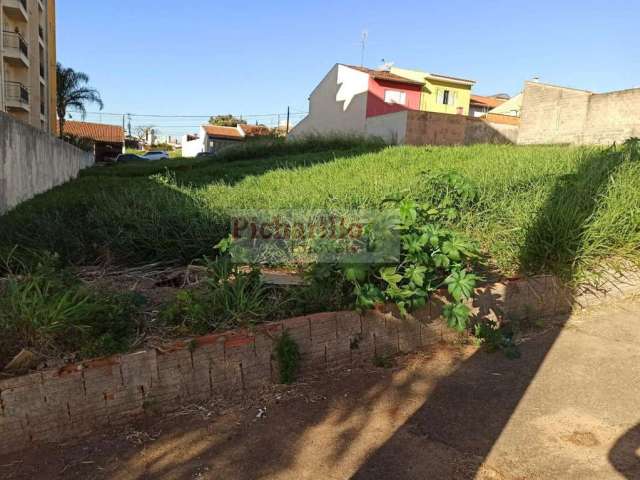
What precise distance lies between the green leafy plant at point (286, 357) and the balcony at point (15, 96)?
79.8 ft

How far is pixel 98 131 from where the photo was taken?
4872 cm

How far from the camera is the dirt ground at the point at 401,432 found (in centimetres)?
177

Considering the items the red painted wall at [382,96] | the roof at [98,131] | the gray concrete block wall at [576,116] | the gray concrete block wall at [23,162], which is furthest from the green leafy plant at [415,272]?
the roof at [98,131]

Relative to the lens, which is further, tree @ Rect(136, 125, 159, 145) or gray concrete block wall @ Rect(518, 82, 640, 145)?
tree @ Rect(136, 125, 159, 145)

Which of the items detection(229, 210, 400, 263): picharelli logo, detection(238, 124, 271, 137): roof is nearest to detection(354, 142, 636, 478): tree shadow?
detection(229, 210, 400, 263): picharelli logo

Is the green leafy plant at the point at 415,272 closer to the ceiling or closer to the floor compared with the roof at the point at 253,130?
closer to the floor

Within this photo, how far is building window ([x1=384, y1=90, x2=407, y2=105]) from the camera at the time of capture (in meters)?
28.1

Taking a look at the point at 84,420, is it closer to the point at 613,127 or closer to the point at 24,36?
the point at 613,127

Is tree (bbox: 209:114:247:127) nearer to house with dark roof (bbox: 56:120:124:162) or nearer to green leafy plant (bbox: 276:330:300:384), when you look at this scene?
house with dark roof (bbox: 56:120:124:162)

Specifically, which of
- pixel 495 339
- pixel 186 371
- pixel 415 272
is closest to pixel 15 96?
pixel 186 371

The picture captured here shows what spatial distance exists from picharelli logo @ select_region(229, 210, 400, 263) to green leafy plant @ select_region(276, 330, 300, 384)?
0.59m

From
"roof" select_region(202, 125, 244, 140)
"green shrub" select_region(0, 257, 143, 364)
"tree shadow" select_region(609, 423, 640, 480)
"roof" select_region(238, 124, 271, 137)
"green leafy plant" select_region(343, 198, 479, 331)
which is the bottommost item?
"tree shadow" select_region(609, 423, 640, 480)

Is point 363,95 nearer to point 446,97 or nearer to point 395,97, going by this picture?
point 395,97

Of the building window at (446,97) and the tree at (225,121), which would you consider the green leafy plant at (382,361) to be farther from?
the tree at (225,121)
